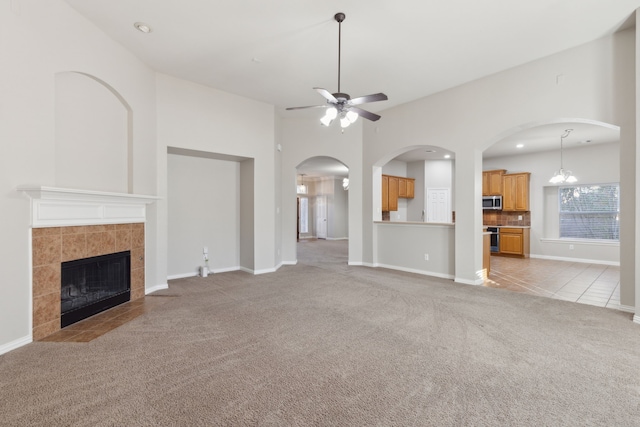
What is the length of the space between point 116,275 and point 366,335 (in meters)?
3.31

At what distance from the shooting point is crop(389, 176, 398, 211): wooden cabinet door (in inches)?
345

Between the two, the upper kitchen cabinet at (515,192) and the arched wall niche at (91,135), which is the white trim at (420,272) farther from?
the arched wall niche at (91,135)

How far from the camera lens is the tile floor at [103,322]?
2877 mm

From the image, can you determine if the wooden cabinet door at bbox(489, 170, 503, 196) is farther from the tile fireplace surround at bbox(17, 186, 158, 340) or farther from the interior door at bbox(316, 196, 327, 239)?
the tile fireplace surround at bbox(17, 186, 158, 340)

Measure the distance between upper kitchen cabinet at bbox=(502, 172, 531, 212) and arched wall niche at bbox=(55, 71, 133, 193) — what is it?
9054 millimetres

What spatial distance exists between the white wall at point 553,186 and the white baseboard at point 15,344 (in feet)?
33.9

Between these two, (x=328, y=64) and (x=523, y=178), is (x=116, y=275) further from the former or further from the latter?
(x=523, y=178)

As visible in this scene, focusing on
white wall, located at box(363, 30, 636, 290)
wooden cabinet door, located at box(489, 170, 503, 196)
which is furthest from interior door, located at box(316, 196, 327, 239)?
white wall, located at box(363, 30, 636, 290)

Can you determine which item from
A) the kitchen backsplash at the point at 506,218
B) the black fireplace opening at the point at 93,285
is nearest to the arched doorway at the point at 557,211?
the kitchen backsplash at the point at 506,218

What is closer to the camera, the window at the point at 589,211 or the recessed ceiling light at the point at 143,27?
the recessed ceiling light at the point at 143,27

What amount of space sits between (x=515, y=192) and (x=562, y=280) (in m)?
3.64

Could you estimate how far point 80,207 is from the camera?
10.8 feet

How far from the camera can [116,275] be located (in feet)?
12.8

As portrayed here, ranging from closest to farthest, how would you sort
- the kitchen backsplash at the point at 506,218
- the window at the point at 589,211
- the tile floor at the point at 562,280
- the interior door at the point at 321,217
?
the tile floor at the point at 562,280
the window at the point at 589,211
the kitchen backsplash at the point at 506,218
the interior door at the point at 321,217
